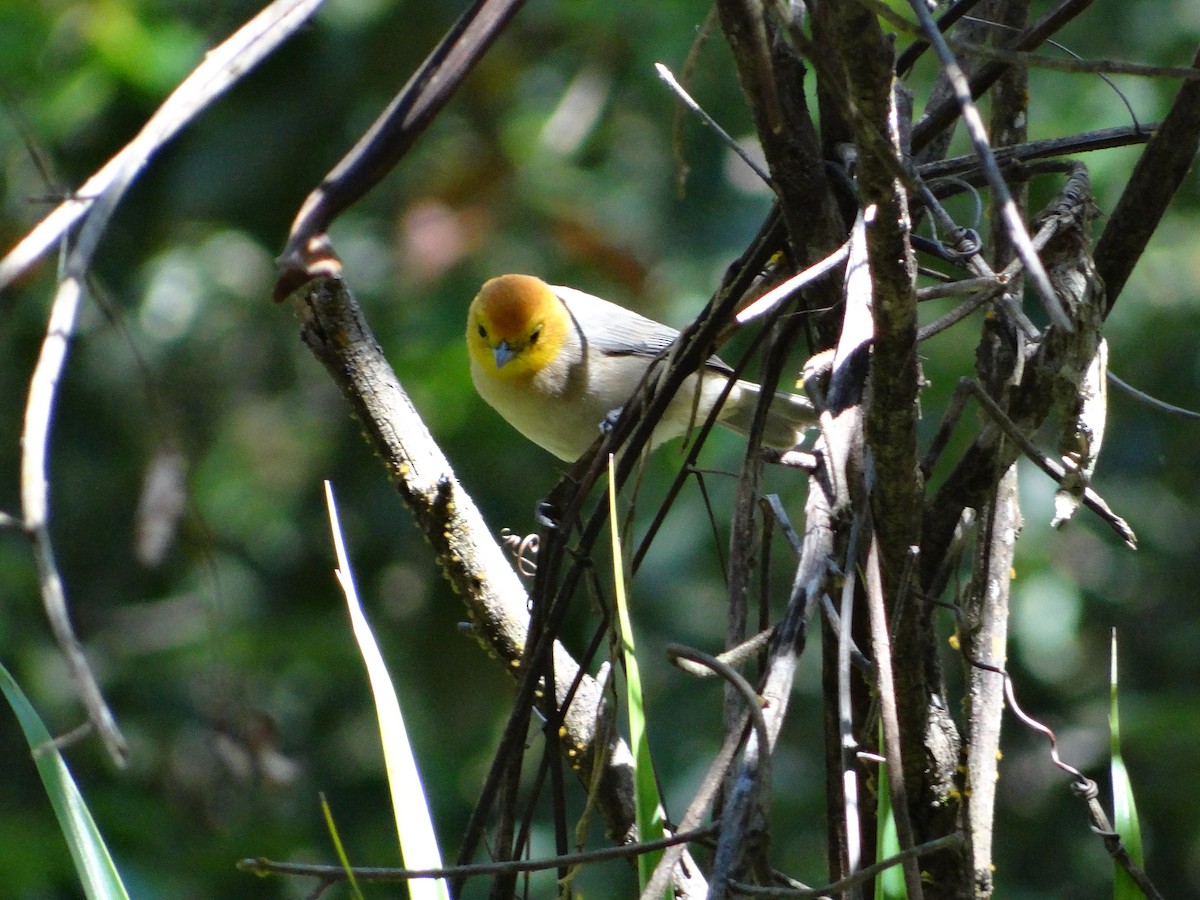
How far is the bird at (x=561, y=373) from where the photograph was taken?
170 inches

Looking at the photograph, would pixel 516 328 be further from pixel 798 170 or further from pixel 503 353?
pixel 798 170

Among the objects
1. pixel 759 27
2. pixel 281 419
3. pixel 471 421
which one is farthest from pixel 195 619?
pixel 759 27

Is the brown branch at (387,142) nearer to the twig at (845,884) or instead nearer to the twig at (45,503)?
the twig at (45,503)

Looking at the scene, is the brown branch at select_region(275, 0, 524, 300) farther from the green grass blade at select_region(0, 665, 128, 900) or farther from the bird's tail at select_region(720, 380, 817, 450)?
the bird's tail at select_region(720, 380, 817, 450)

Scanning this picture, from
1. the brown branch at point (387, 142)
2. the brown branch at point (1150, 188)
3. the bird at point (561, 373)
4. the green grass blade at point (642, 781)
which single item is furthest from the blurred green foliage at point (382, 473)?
the brown branch at point (387, 142)

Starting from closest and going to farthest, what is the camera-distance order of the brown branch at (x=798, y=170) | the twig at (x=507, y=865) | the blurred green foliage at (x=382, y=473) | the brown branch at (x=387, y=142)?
1. the brown branch at (x=387, y=142)
2. the twig at (x=507, y=865)
3. the brown branch at (x=798, y=170)
4. the blurred green foliage at (x=382, y=473)

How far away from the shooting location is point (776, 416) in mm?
4375

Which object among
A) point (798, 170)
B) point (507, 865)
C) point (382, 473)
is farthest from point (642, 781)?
point (382, 473)

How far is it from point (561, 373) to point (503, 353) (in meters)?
0.21

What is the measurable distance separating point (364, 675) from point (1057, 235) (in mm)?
5330

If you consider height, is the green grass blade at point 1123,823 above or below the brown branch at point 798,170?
below

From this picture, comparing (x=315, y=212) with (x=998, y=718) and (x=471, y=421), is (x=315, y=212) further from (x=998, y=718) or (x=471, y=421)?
(x=471, y=421)

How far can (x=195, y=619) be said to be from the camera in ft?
25.0

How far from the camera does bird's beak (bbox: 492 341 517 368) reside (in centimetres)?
439
